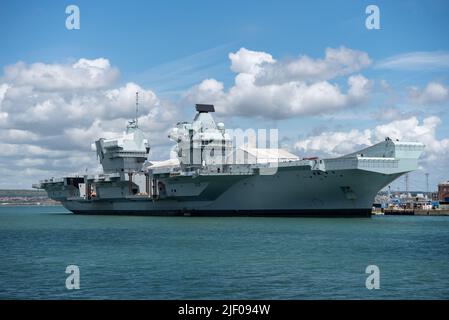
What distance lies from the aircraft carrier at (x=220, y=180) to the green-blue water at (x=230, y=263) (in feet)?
21.8

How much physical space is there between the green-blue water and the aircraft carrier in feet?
21.8

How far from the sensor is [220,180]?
47875 millimetres

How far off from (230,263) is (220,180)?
999 inches

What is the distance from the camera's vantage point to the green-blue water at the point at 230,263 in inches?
695

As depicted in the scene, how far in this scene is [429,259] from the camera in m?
24.0
